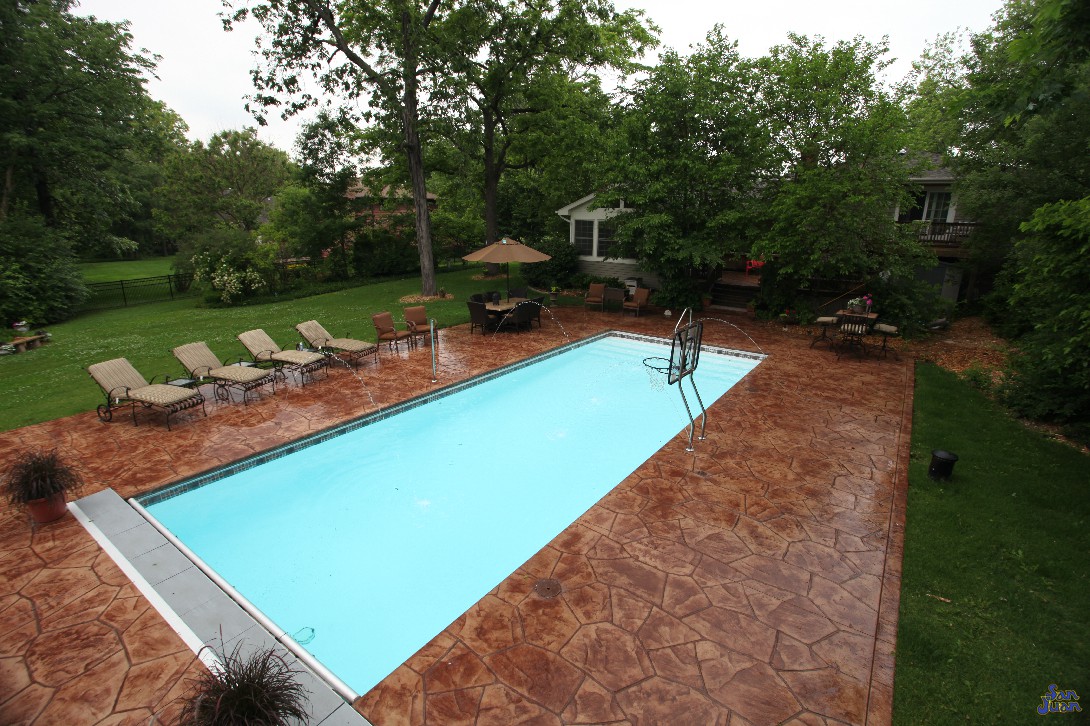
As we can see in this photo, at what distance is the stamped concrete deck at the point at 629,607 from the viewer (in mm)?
3361

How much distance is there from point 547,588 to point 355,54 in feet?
60.0

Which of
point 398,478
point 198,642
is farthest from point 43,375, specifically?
point 198,642

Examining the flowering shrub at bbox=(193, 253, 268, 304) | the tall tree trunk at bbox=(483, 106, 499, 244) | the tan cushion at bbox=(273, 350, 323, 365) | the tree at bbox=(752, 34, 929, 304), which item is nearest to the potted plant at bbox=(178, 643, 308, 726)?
the tan cushion at bbox=(273, 350, 323, 365)

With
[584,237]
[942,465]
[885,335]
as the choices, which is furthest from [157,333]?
[885,335]

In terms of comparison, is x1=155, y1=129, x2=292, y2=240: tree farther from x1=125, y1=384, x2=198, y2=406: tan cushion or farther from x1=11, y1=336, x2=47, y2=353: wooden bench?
x1=125, y1=384, x2=198, y2=406: tan cushion

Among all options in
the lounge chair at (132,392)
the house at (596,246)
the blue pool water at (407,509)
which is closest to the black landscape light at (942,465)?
the blue pool water at (407,509)

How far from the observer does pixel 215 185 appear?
32.4 m

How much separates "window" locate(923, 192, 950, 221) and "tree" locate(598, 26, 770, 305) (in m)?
10.1

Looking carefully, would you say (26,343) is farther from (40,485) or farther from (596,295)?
(596,295)

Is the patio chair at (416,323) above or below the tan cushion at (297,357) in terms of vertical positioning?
above

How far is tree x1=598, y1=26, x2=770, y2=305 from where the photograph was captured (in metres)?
14.1

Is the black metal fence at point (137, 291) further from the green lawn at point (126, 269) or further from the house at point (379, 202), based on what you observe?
the green lawn at point (126, 269)

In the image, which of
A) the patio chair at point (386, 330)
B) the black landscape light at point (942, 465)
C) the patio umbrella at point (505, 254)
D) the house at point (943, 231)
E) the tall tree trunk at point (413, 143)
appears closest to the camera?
the black landscape light at point (942, 465)

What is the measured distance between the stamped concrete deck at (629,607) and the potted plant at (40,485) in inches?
7.1
